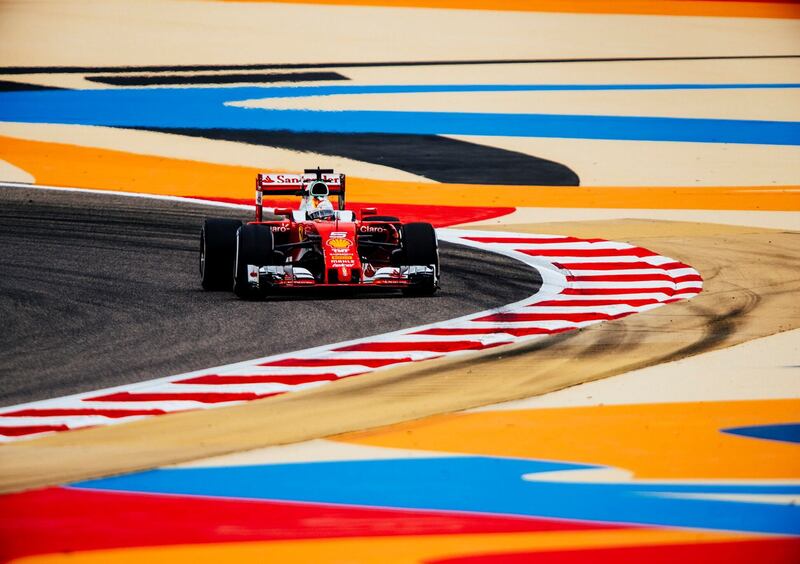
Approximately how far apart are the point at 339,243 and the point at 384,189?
388 inches

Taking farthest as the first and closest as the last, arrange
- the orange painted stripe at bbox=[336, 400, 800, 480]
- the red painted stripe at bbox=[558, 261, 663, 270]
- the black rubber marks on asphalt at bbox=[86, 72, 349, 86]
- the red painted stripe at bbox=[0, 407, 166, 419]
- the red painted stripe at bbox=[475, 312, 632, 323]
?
the black rubber marks on asphalt at bbox=[86, 72, 349, 86] < the red painted stripe at bbox=[558, 261, 663, 270] < the red painted stripe at bbox=[475, 312, 632, 323] < the red painted stripe at bbox=[0, 407, 166, 419] < the orange painted stripe at bbox=[336, 400, 800, 480]

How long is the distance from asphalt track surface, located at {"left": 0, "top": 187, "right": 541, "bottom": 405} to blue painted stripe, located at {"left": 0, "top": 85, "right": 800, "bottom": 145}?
10165 mm

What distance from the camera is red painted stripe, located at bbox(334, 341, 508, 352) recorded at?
1205 cm

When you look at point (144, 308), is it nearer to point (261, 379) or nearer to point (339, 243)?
point (339, 243)

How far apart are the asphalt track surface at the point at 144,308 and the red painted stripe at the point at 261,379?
0.33m

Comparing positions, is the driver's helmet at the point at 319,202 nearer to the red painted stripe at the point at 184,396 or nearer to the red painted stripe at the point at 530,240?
the red painted stripe at the point at 530,240

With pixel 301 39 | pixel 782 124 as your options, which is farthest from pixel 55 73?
pixel 782 124

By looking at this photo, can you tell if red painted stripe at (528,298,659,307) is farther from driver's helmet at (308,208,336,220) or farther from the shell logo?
driver's helmet at (308,208,336,220)

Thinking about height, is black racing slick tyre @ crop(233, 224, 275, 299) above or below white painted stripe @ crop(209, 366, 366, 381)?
above

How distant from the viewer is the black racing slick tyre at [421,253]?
1452 cm

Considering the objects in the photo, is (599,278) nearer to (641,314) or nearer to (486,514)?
(641,314)

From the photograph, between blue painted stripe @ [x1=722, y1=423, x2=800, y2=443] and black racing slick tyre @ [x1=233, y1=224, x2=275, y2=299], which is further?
black racing slick tyre @ [x1=233, y1=224, x2=275, y2=299]

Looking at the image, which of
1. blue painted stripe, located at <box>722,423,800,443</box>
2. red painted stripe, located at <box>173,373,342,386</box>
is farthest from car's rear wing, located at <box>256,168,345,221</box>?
blue painted stripe, located at <box>722,423,800,443</box>

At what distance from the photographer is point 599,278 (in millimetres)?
16047
